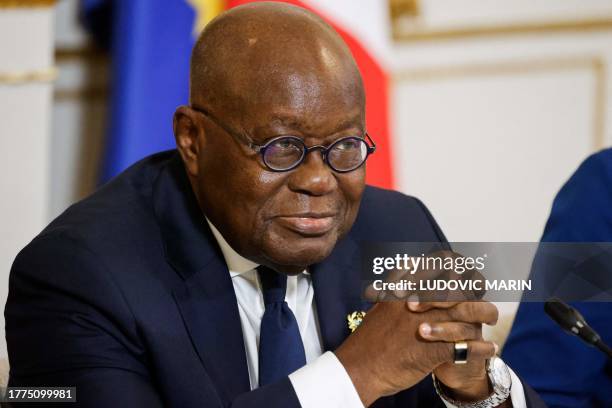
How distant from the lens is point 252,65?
1.41 meters

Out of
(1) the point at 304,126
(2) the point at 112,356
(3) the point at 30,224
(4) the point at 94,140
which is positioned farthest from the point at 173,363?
(4) the point at 94,140

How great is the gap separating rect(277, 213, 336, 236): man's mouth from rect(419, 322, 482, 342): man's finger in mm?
241

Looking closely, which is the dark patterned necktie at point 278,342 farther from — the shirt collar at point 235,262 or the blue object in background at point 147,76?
the blue object in background at point 147,76

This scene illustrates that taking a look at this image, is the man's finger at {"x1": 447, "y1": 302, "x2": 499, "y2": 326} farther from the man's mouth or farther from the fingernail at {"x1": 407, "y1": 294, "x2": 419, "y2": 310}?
the man's mouth

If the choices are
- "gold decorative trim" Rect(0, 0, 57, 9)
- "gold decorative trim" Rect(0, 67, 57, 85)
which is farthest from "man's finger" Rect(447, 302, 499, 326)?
"gold decorative trim" Rect(0, 0, 57, 9)

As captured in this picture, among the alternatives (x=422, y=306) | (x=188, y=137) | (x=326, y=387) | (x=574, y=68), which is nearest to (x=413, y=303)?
(x=422, y=306)

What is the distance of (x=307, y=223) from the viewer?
4.61 feet

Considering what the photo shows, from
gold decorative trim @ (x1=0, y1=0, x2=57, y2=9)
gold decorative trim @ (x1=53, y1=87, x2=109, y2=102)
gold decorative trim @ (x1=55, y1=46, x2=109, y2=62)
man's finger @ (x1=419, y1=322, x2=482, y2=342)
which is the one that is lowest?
man's finger @ (x1=419, y1=322, x2=482, y2=342)

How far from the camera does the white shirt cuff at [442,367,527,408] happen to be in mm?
1393

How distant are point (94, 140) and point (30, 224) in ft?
1.94

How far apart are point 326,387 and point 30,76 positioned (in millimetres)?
2084

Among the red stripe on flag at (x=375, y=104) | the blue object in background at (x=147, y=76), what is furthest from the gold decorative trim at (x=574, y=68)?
the blue object in background at (x=147, y=76)

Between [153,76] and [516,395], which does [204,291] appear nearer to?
[516,395]

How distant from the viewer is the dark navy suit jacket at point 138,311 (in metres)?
1.34
